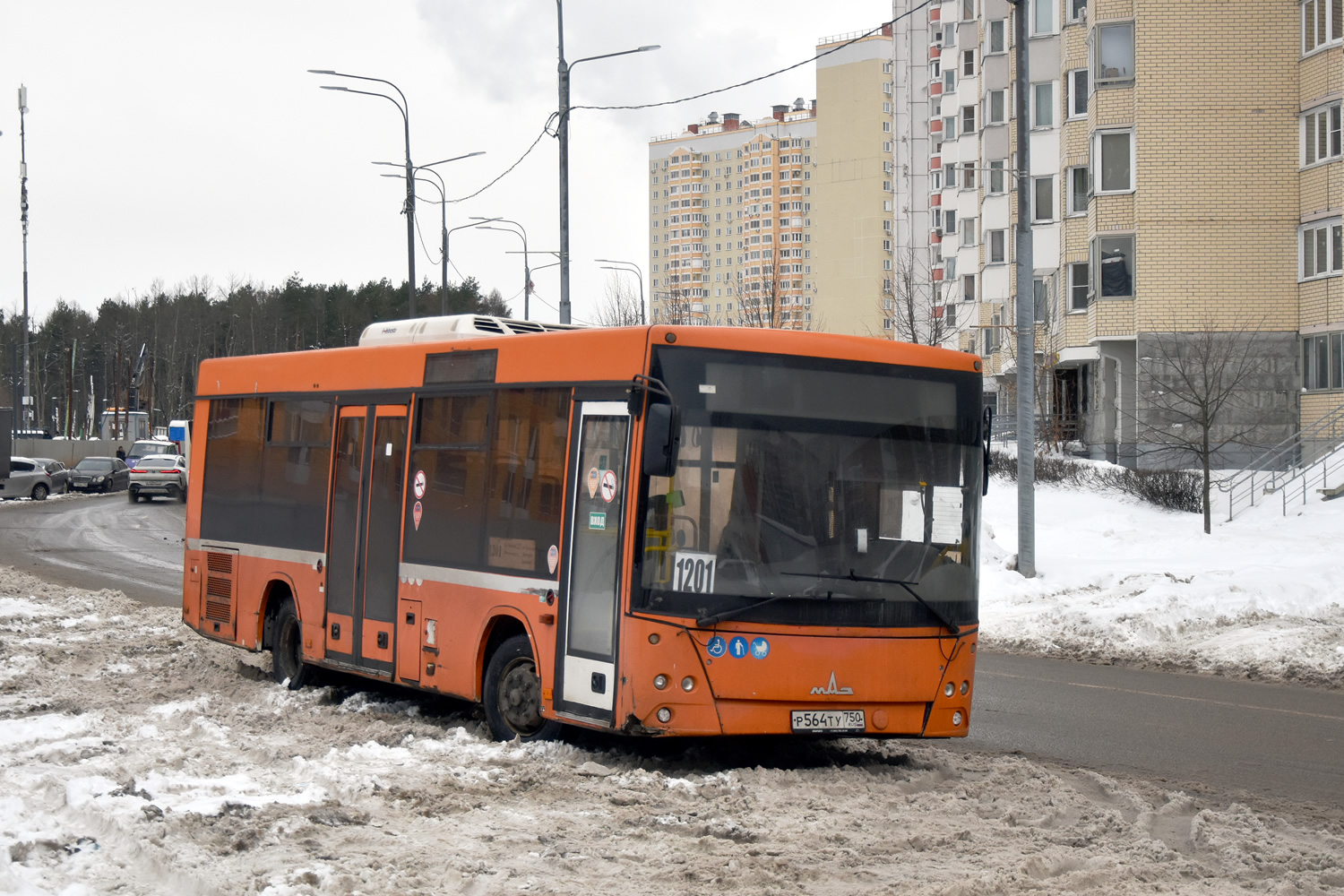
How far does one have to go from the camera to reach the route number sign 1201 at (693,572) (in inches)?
336

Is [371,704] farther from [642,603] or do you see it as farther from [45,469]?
[45,469]

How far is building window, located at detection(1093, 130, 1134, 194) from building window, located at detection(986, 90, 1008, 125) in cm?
1970

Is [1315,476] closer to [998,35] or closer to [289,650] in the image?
[289,650]

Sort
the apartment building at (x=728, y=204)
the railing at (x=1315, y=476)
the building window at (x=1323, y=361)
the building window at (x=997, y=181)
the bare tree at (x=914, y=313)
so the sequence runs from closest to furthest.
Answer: the railing at (x=1315, y=476)
the building window at (x=1323, y=361)
the bare tree at (x=914, y=313)
the building window at (x=997, y=181)
the apartment building at (x=728, y=204)

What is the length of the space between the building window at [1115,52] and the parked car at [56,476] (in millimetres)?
38462

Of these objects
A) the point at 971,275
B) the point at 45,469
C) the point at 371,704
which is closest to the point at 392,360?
the point at 371,704

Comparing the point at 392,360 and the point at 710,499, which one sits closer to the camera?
the point at 710,499

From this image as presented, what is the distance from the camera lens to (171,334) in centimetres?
11688

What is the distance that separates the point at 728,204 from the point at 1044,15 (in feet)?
429

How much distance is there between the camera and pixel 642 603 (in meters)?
8.56

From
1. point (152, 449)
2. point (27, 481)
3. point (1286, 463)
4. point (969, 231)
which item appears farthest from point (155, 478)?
point (969, 231)

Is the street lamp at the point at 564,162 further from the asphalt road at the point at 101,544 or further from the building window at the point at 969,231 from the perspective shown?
the building window at the point at 969,231

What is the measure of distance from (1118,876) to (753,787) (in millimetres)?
2206

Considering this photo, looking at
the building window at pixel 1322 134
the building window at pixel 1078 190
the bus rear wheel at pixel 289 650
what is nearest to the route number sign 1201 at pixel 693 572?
the bus rear wheel at pixel 289 650
